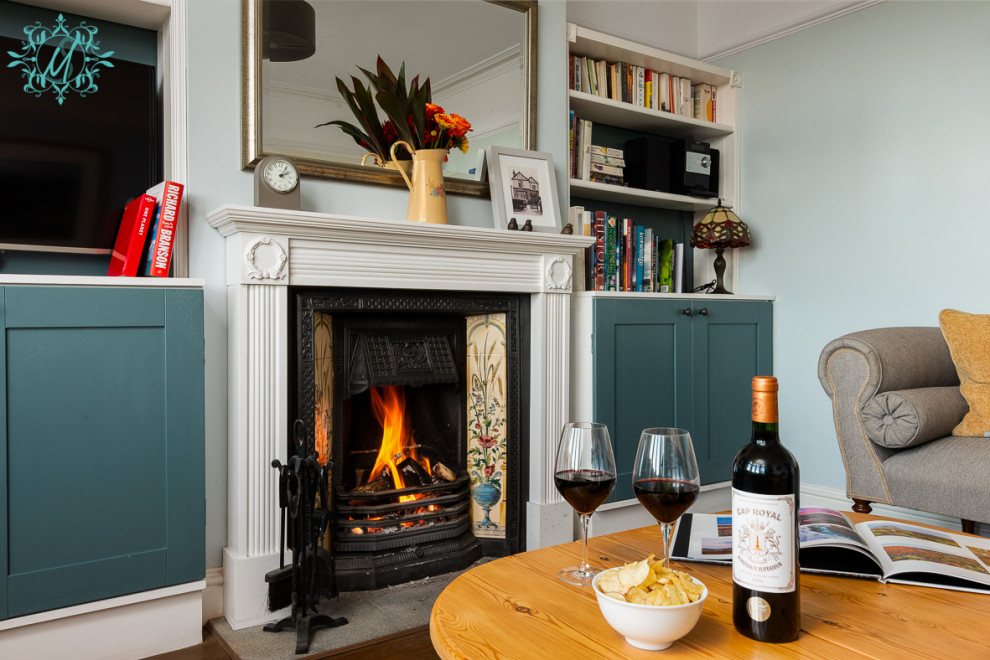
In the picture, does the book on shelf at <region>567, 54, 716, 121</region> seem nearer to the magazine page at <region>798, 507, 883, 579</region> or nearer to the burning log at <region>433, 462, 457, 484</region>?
the burning log at <region>433, 462, 457, 484</region>

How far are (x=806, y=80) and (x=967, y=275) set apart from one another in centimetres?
120

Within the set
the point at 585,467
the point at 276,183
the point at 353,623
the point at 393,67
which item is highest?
the point at 393,67

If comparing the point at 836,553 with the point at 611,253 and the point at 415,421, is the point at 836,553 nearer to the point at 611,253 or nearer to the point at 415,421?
the point at 415,421

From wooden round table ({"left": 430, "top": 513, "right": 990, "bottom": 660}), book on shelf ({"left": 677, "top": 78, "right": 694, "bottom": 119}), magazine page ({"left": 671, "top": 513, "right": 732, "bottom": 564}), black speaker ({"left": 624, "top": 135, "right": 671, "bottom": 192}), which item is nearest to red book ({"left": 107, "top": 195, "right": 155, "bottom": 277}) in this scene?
wooden round table ({"left": 430, "top": 513, "right": 990, "bottom": 660})

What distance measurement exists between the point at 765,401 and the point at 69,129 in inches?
81.9

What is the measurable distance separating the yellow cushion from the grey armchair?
0.15 feet

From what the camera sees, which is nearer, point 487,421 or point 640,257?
point 487,421

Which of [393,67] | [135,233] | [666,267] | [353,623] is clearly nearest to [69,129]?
[135,233]

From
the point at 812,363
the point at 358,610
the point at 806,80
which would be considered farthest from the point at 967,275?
the point at 358,610

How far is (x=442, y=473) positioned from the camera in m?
2.65

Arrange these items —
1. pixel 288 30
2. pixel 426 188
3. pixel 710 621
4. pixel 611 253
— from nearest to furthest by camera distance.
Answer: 1. pixel 710 621
2. pixel 288 30
3. pixel 426 188
4. pixel 611 253

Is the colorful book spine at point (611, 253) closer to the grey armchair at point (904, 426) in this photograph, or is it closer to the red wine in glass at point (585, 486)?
the grey armchair at point (904, 426)

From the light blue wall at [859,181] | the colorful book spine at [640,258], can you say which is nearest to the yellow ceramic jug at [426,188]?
the colorful book spine at [640,258]

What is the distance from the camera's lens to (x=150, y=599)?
1.85 m
